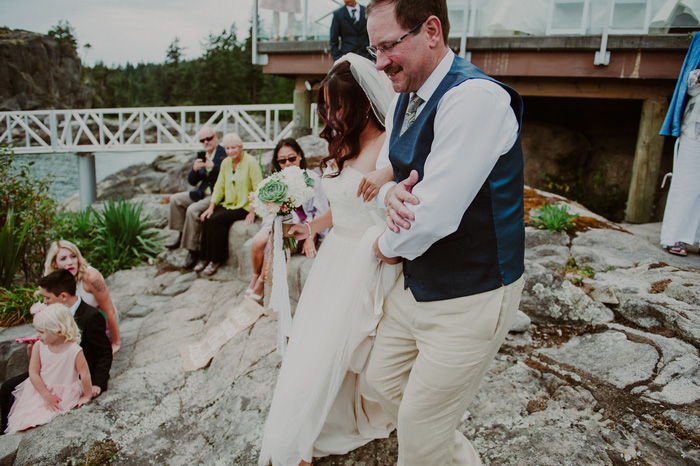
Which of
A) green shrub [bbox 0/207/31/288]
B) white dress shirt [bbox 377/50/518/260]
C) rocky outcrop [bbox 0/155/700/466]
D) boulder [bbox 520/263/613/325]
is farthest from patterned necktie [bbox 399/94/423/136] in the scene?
green shrub [bbox 0/207/31/288]

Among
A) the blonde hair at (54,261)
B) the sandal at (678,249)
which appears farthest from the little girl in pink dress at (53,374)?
the sandal at (678,249)

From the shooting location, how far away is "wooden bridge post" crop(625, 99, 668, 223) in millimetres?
7258

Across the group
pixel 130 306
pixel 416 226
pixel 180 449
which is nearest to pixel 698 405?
pixel 416 226

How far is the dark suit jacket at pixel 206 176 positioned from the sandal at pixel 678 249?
5.48m

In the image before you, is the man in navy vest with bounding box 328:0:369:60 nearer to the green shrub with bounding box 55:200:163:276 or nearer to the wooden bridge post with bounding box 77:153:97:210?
the green shrub with bounding box 55:200:163:276

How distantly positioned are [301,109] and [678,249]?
774cm

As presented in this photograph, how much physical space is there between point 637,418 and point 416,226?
1.88 m

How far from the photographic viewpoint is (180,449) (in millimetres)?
3035

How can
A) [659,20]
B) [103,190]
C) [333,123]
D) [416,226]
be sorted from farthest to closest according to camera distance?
1. [103,190]
2. [659,20]
3. [333,123]
4. [416,226]

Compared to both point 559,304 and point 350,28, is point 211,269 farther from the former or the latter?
point 559,304

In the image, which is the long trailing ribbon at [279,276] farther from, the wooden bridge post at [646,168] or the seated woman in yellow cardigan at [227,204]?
the wooden bridge post at [646,168]

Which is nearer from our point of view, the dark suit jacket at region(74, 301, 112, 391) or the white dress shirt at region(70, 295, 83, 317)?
the dark suit jacket at region(74, 301, 112, 391)

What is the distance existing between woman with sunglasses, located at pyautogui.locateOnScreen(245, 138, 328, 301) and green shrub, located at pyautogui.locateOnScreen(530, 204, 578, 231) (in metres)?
2.43

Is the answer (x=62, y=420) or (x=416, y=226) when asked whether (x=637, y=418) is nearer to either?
(x=416, y=226)
